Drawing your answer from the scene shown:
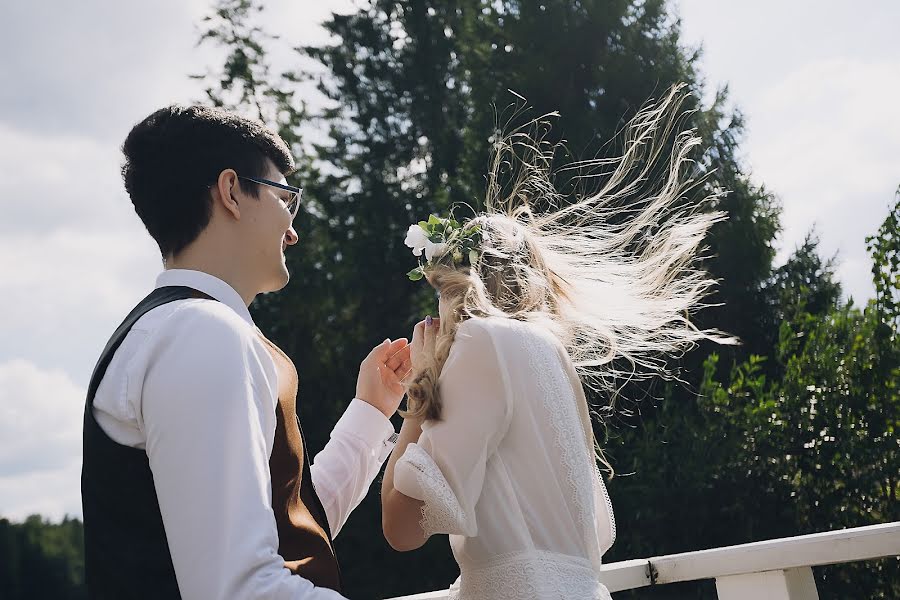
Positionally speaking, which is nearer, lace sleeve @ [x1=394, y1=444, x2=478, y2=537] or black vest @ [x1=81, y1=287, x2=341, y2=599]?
black vest @ [x1=81, y1=287, x2=341, y2=599]

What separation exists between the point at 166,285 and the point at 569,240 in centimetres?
134

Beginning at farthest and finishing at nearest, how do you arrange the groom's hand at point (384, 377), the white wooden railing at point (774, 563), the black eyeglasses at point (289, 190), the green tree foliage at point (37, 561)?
the green tree foliage at point (37, 561), the groom's hand at point (384, 377), the white wooden railing at point (774, 563), the black eyeglasses at point (289, 190)

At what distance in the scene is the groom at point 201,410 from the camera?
1137 mm

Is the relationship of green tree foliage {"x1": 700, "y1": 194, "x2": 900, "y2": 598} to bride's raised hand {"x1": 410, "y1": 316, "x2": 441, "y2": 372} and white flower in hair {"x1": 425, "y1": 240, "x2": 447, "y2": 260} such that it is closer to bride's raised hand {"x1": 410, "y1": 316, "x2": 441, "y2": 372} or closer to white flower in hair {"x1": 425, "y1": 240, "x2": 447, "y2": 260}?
white flower in hair {"x1": 425, "y1": 240, "x2": 447, "y2": 260}

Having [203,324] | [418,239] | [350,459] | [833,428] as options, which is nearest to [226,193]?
[203,324]

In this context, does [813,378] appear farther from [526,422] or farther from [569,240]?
[526,422]

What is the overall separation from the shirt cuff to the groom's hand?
0.07 ft

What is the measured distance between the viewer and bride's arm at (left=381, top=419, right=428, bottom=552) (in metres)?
1.79

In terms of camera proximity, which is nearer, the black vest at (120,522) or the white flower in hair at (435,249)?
the black vest at (120,522)

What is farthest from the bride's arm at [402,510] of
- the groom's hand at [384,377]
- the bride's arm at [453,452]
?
the groom's hand at [384,377]

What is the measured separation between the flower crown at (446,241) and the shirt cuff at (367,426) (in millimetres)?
352

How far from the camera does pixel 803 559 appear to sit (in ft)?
6.89

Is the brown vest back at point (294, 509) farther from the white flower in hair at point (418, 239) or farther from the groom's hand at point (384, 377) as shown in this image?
the white flower in hair at point (418, 239)

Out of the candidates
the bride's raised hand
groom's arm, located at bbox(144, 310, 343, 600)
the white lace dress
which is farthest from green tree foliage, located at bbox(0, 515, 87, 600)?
groom's arm, located at bbox(144, 310, 343, 600)
